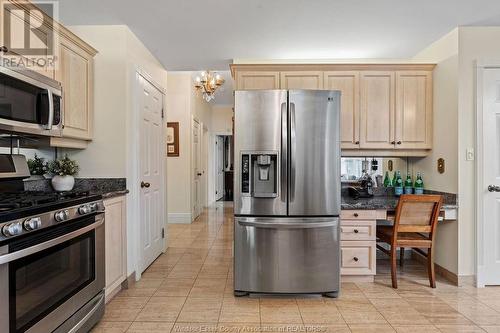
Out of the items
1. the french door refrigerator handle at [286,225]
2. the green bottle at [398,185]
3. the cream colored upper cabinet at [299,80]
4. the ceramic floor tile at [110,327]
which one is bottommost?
the ceramic floor tile at [110,327]

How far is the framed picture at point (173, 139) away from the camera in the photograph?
630 centimetres

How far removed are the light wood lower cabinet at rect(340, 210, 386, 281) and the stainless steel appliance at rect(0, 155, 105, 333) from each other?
7.01ft

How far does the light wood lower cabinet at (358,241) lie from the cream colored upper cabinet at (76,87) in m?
2.50

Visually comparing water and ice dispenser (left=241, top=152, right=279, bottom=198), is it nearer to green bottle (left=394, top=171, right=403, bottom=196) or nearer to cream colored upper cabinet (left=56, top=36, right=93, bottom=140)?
cream colored upper cabinet (left=56, top=36, right=93, bottom=140)

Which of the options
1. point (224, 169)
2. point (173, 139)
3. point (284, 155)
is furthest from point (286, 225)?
point (224, 169)

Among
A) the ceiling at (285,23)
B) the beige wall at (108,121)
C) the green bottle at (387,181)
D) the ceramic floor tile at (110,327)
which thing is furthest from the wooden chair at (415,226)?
the beige wall at (108,121)

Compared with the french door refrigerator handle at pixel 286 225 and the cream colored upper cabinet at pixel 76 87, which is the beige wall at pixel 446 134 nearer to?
the french door refrigerator handle at pixel 286 225

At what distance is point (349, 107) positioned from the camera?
3557 mm

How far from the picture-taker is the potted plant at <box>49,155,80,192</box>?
2697mm

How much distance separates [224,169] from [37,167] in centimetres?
864

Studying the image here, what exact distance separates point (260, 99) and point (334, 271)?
1625mm

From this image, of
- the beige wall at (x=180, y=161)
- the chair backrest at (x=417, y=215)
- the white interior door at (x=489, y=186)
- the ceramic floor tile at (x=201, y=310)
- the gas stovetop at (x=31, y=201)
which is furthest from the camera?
the beige wall at (x=180, y=161)

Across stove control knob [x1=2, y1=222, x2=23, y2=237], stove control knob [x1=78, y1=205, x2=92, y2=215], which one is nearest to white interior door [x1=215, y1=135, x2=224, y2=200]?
stove control knob [x1=78, y1=205, x2=92, y2=215]

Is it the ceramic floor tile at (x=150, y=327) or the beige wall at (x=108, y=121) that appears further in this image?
the beige wall at (x=108, y=121)
